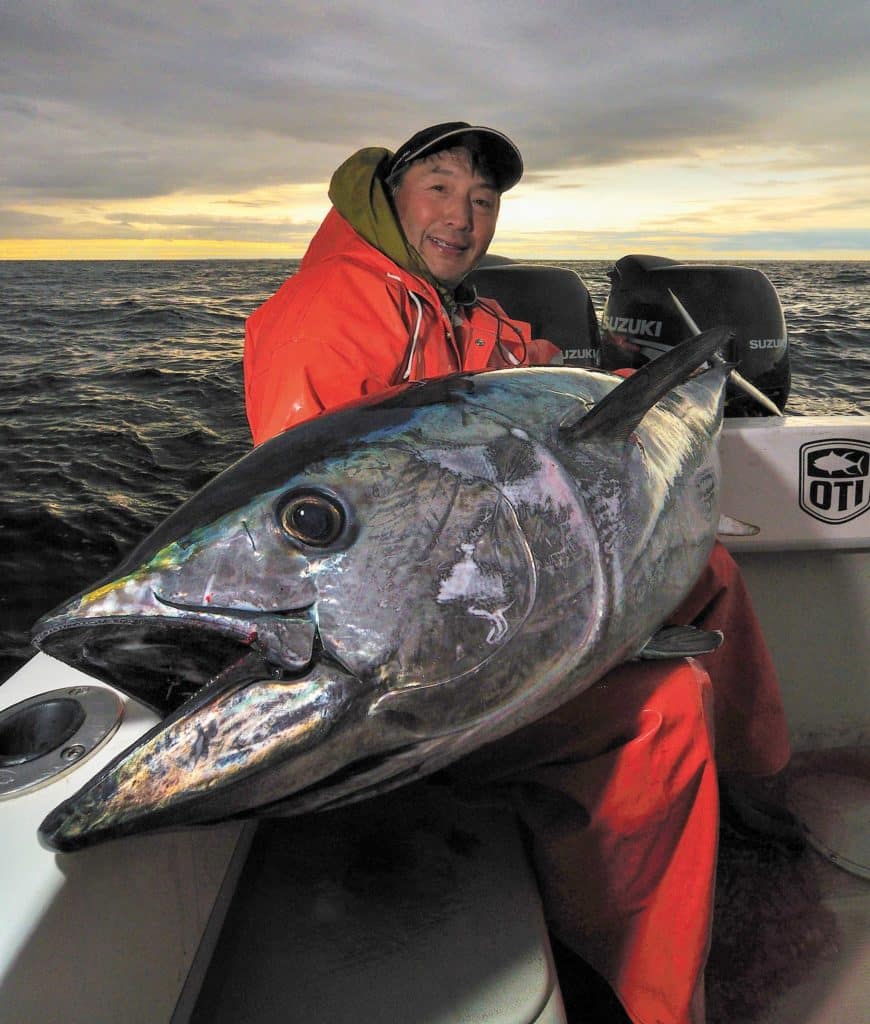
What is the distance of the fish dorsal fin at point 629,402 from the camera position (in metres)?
1.11

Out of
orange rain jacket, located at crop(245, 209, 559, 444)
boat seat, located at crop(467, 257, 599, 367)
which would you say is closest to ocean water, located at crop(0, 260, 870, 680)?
orange rain jacket, located at crop(245, 209, 559, 444)

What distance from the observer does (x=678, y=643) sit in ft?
4.22

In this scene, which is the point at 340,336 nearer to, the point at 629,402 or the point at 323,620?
the point at 629,402

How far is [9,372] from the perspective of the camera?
46.2 ft

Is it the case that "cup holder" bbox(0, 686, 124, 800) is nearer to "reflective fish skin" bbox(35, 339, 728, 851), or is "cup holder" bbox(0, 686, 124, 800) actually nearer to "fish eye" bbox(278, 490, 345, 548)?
"reflective fish skin" bbox(35, 339, 728, 851)

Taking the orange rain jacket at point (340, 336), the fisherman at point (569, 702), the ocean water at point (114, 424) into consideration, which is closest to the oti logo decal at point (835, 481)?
the fisherman at point (569, 702)

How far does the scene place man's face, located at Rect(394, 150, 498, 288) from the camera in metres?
2.49

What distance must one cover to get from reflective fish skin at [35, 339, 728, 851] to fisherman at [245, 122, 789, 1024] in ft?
1.07

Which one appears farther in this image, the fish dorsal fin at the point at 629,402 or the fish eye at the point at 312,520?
the fish dorsal fin at the point at 629,402

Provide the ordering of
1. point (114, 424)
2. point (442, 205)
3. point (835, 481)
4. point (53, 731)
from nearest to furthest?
point (53, 731) → point (835, 481) → point (442, 205) → point (114, 424)

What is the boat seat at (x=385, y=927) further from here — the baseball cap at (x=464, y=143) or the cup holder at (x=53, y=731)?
the baseball cap at (x=464, y=143)

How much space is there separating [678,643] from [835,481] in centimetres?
132

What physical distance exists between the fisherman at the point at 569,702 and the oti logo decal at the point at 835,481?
60cm

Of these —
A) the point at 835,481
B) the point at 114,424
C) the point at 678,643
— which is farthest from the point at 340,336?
the point at 114,424
